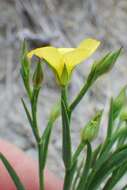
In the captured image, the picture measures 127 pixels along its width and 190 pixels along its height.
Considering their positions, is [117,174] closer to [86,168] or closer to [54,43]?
[86,168]

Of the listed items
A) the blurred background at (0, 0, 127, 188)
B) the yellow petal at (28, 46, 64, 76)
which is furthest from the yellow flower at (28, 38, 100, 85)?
the blurred background at (0, 0, 127, 188)

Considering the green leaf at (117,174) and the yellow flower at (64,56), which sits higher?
the yellow flower at (64,56)

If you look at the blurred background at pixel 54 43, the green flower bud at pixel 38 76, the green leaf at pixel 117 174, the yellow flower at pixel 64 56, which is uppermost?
the yellow flower at pixel 64 56

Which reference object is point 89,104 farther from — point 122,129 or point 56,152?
point 122,129

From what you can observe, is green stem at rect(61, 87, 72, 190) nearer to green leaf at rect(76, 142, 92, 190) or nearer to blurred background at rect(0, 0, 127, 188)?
green leaf at rect(76, 142, 92, 190)

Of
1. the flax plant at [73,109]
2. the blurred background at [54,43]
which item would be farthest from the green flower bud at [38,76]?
the blurred background at [54,43]

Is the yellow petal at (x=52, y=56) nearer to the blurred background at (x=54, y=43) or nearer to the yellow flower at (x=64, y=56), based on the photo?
the yellow flower at (x=64, y=56)

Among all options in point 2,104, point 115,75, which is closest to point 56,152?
point 2,104
